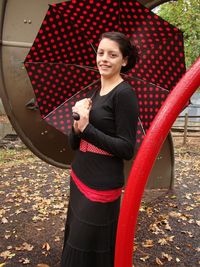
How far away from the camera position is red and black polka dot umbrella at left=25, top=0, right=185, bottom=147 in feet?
7.19

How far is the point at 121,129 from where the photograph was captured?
1767 mm

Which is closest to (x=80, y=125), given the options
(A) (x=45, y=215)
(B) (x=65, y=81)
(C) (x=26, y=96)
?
(B) (x=65, y=81)

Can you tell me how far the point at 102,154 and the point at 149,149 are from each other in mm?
392

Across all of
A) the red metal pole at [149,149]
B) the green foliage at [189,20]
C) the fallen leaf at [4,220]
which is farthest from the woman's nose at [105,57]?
the green foliage at [189,20]

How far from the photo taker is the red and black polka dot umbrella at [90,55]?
219 cm

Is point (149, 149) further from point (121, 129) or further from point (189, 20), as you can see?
point (189, 20)

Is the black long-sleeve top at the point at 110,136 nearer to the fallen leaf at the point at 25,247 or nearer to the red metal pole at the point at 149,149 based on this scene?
the red metal pole at the point at 149,149

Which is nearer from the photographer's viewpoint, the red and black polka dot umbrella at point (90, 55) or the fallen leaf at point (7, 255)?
the red and black polka dot umbrella at point (90, 55)

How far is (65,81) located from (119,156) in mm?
959

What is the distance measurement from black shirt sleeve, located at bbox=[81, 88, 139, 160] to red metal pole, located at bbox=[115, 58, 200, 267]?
0.61 ft

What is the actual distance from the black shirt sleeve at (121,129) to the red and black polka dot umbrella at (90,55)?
20.2 inches

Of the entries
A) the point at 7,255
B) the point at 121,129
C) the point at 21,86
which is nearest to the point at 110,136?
the point at 121,129

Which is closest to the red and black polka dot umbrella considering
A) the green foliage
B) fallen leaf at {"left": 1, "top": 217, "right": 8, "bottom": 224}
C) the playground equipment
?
the playground equipment

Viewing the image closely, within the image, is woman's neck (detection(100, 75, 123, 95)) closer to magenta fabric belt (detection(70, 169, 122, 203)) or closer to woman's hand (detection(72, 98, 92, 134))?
woman's hand (detection(72, 98, 92, 134))
